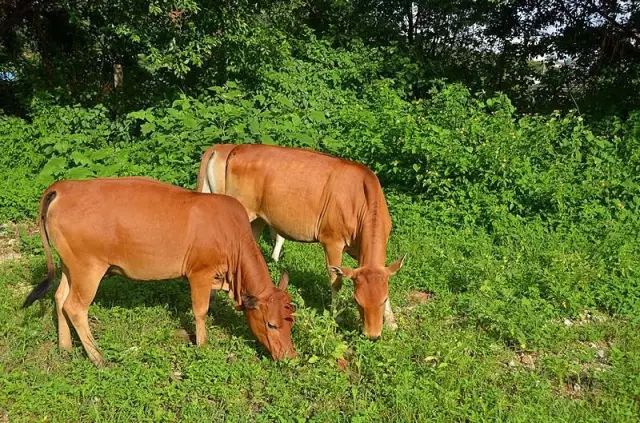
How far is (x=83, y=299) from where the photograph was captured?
5.37 meters

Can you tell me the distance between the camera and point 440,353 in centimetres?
535

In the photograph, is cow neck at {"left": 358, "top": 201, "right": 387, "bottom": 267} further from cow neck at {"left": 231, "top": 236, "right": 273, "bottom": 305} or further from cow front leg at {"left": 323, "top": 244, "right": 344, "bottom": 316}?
cow neck at {"left": 231, "top": 236, "right": 273, "bottom": 305}

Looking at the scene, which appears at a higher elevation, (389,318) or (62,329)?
(389,318)

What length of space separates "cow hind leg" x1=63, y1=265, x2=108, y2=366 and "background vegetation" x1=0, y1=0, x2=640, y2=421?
0.19 meters

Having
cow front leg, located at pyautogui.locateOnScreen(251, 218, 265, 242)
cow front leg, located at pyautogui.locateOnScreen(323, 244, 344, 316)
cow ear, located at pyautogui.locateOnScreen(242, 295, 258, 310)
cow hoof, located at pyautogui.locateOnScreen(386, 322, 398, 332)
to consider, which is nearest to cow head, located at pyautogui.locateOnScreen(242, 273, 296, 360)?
cow ear, located at pyautogui.locateOnScreen(242, 295, 258, 310)

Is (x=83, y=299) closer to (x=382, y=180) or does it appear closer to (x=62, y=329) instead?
(x=62, y=329)

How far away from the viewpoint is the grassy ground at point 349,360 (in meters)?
4.77

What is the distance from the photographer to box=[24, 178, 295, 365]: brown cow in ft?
17.4

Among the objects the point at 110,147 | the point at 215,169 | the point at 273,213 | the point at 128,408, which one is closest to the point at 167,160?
the point at 110,147

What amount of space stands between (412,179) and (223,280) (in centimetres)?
449

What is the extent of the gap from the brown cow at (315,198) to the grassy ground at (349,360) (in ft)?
1.66

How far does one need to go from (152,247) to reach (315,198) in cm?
197

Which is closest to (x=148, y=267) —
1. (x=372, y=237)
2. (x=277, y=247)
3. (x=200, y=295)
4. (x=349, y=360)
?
(x=200, y=295)

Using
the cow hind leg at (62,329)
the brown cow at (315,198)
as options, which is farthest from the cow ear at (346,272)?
the cow hind leg at (62,329)
